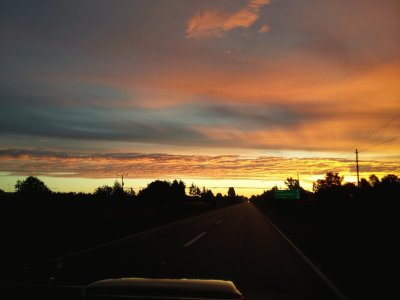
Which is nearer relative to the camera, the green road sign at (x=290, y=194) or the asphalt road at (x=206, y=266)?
the asphalt road at (x=206, y=266)

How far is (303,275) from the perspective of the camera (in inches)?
391

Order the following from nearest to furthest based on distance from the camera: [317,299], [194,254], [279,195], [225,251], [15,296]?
[15,296]
[317,299]
[194,254]
[225,251]
[279,195]

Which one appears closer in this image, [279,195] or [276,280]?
[276,280]

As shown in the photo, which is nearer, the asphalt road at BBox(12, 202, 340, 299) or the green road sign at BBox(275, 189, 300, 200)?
the asphalt road at BBox(12, 202, 340, 299)

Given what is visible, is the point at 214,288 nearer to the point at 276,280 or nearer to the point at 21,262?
the point at 276,280

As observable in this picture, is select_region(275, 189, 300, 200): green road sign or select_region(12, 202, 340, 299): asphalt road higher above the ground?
select_region(275, 189, 300, 200): green road sign

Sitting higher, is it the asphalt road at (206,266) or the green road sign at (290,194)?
the green road sign at (290,194)

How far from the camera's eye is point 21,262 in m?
11.2

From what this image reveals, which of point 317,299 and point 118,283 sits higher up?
point 118,283

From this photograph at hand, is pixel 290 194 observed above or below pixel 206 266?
above

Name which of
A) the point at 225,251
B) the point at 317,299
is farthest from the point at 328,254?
the point at 317,299

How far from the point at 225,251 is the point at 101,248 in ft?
14.9

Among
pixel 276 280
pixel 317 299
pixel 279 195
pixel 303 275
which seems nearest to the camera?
pixel 317 299

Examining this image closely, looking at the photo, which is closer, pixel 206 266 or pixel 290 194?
pixel 206 266
